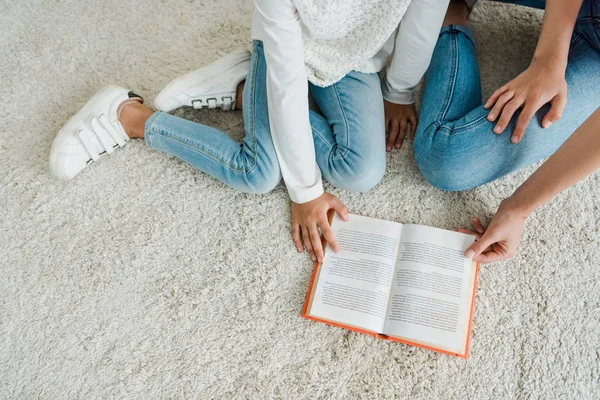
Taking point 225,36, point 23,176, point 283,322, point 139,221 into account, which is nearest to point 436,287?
point 283,322

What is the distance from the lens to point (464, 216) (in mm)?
935

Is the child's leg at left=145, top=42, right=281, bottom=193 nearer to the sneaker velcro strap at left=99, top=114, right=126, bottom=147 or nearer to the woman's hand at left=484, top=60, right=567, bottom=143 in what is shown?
the sneaker velcro strap at left=99, top=114, right=126, bottom=147

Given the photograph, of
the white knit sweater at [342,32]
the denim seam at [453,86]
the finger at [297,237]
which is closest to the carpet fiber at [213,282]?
the finger at [297,237]

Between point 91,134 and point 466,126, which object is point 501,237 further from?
point 91,134

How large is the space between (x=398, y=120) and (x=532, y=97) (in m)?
0.28

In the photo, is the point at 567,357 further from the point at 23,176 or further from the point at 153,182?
the point at 23,176

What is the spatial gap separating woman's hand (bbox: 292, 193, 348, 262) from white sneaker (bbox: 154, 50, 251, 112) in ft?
1.00

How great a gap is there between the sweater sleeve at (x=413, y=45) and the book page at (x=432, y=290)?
301 millimetres

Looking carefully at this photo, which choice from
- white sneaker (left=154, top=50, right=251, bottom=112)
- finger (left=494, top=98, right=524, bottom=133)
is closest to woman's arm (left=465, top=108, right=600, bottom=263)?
finger (left=494, top=98, right=524, bottom=133)

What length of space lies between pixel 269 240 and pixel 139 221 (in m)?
0.28

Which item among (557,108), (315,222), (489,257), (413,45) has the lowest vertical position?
(489,257)

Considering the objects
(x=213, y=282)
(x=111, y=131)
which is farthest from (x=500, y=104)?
(x=111, y=131)

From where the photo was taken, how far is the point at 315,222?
886mm

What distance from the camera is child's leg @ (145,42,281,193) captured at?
89 centimetres
